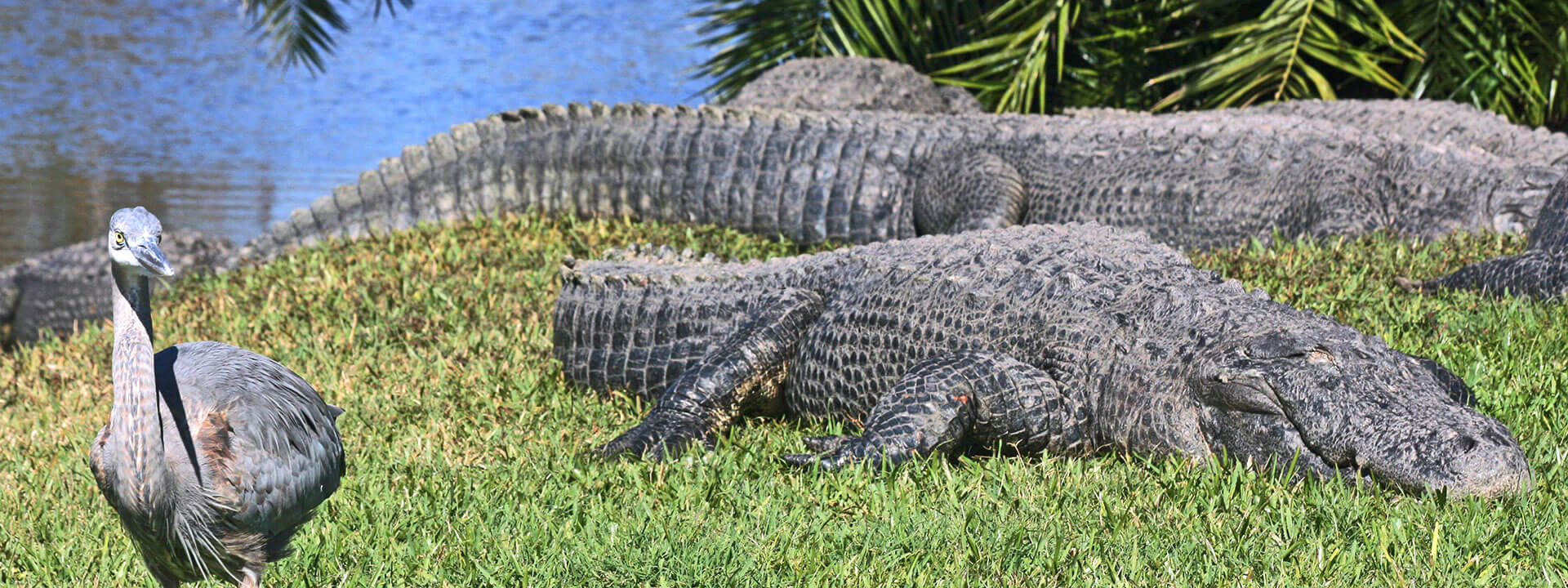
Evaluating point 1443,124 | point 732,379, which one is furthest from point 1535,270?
point 1443,124

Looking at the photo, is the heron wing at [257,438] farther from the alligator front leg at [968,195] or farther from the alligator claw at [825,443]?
the alligator front leg at [968,195]

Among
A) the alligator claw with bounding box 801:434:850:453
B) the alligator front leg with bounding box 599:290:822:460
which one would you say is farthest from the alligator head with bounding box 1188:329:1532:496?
the alligator front leg with bounding box 599:290:822:460

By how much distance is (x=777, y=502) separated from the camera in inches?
131

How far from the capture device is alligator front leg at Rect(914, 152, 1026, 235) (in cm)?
676

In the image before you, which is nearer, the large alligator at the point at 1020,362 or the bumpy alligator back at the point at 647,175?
the large alligator at the point at 1020,362

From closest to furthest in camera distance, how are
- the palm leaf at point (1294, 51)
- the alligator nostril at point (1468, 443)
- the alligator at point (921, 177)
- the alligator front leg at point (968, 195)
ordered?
the alligator nostril at point (1468, 443) → the alligator at point (921, 177) → the alligator front leg at point (968, 195) → the palm leaf at point (1294, 51)

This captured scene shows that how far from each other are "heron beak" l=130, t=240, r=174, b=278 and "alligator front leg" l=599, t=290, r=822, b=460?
6.58 ft

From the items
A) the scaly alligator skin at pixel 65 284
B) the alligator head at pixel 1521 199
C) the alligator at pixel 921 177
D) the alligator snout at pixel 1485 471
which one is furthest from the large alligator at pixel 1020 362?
the scaly alligator skin at pixel 65 284

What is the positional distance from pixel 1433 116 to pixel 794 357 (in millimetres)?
5101

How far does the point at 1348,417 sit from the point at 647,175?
5.12m

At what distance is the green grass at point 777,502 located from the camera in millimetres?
2832

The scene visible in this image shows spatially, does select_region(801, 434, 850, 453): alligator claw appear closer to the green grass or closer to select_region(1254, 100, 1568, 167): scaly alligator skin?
the green grass

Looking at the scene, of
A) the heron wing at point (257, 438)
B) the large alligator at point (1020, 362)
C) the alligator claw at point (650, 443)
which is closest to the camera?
the heron wing at point (257, 438)

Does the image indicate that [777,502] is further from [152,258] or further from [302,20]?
[302,20]
